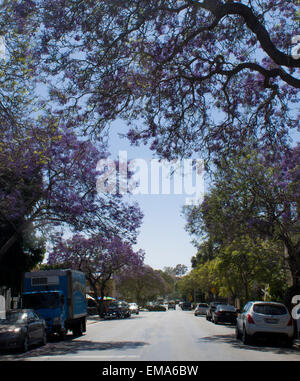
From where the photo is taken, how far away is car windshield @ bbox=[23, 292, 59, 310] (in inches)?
856

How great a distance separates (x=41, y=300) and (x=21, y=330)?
5.71 m

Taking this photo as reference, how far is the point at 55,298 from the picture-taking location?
22.0 meters

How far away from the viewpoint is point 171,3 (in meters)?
11.9

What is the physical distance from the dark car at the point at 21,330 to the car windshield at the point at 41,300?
2690mm

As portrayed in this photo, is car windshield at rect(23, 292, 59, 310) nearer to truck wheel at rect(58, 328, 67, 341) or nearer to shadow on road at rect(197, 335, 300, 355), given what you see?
truck wheel at rect(58, 328, 67, 341)

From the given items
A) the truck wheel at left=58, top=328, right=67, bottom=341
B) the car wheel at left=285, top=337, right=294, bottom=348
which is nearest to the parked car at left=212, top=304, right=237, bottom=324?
the truck wheel at left=58, top=328, right=67, bottom=341

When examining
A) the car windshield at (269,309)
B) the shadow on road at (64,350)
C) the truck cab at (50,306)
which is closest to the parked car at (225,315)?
the truck cab at (50,306)

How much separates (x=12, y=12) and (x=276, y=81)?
8028 mm

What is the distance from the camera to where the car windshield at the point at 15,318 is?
56.4 feet

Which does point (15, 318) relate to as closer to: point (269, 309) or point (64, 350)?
point (64, 350)

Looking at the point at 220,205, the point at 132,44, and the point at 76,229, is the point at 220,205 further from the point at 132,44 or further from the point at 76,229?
the point at 132,44

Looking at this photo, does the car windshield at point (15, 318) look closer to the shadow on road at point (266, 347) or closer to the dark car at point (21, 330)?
the dark car at point (21, 330)

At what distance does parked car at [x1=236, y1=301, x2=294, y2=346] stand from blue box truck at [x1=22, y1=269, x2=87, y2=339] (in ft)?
28.5

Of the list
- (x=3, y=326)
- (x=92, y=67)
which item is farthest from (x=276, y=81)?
(x=3, y=326)
